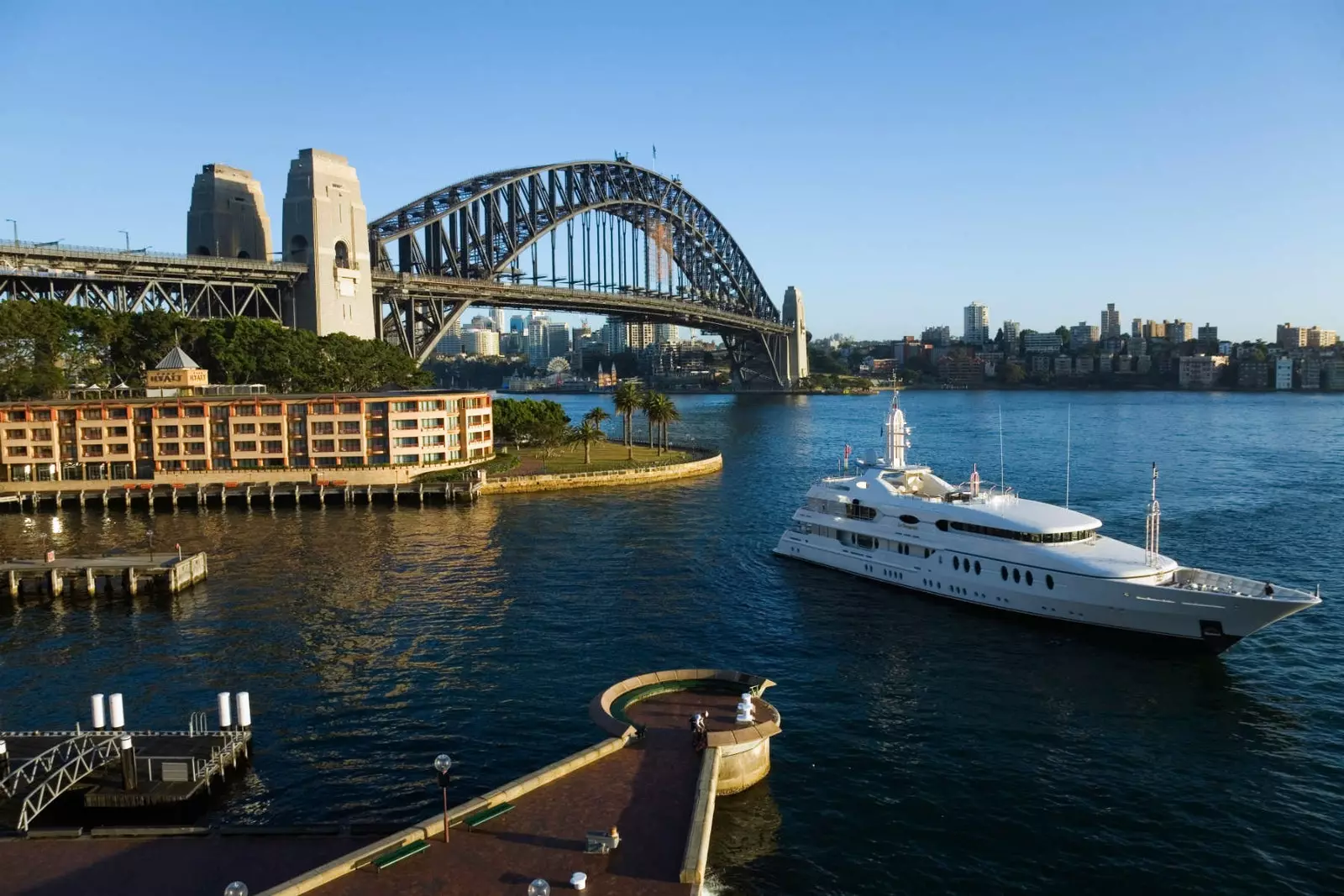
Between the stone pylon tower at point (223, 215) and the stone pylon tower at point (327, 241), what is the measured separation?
1056cm

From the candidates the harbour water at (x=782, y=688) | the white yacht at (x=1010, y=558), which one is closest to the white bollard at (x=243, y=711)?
the harbour water at (x=782, y=688)

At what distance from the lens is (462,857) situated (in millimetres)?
20156

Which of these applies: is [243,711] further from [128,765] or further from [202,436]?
[202,436]

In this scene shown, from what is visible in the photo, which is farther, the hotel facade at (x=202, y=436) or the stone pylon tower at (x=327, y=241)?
the stone pylon tower at (x=327, y=241)

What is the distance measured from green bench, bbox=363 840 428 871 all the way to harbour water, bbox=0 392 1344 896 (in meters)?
5.15

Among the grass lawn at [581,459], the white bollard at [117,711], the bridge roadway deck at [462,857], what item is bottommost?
the bridge roadway deck at [462,857]

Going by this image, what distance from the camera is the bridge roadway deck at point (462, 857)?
19266 millimetres

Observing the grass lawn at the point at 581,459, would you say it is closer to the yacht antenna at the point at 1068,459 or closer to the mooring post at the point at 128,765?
the yacht antenna at the point at 1068,459

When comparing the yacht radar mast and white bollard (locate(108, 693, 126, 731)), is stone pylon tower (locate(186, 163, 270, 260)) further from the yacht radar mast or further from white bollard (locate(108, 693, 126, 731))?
white bollard (locate(108, 693, 126, 731))

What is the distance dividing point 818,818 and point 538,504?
53092 millimetres

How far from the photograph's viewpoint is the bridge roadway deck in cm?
1927

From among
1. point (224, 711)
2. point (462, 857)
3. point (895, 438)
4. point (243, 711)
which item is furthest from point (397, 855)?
point (895, 438)

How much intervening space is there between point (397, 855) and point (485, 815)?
231cm

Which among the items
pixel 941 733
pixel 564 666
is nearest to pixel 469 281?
pixel 564 666
